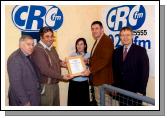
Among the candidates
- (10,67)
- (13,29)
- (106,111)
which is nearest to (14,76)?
(10,67)

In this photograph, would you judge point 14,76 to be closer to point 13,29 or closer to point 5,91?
point 5,91

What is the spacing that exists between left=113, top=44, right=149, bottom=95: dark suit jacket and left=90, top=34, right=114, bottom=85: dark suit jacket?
0.15 m

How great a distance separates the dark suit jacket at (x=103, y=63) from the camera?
3.44 m

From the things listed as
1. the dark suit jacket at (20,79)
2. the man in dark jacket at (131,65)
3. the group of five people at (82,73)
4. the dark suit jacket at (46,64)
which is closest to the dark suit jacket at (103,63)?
the group of five people at (82,73)

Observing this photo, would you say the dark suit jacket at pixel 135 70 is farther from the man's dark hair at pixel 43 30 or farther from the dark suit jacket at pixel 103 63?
the man's dark hair at pixel 43 30

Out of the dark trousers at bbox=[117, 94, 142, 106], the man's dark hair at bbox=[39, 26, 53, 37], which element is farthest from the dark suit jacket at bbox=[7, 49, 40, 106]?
the dark trousers at bbox=[117, 94, 142, 106]

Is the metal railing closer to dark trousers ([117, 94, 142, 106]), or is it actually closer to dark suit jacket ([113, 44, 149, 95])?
dark trousers ([117, 94, 142, 106])

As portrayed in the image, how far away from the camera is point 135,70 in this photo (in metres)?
3.28

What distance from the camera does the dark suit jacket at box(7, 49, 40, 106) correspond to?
3.10 meters

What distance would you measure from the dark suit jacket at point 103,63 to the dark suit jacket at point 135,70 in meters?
0.15

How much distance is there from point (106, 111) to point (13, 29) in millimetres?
1257

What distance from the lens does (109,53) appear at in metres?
3.45

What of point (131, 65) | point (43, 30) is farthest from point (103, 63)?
point (43, 30)

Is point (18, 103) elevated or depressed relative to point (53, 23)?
depressed
